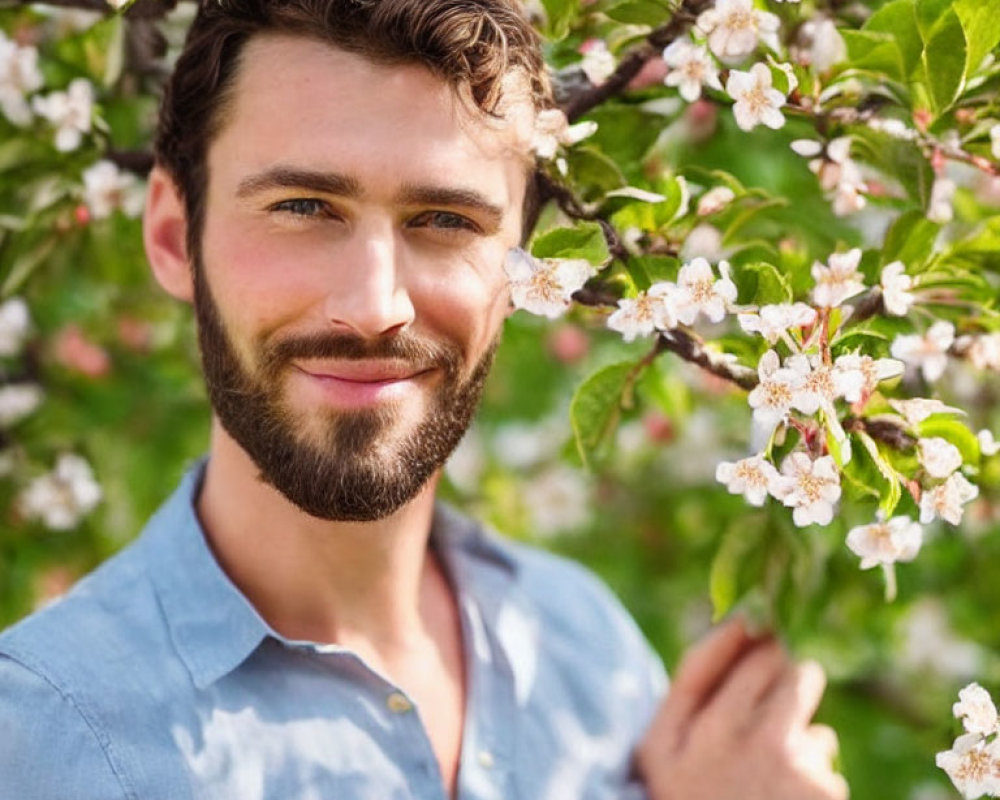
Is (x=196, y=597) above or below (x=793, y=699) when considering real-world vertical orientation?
above

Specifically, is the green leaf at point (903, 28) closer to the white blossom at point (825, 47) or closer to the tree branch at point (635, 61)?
the white blossom at point (825, 47)

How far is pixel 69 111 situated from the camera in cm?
192

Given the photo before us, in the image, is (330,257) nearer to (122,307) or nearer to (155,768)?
(155,768)

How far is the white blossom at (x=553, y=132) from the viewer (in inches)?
64.0

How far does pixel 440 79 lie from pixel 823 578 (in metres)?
1.11

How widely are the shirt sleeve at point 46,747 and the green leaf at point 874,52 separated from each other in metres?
1.15

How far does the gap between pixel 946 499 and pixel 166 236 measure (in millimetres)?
1067

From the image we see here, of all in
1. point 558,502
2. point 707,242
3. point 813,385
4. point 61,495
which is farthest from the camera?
point 558,502

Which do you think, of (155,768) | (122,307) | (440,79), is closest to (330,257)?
(440,79)

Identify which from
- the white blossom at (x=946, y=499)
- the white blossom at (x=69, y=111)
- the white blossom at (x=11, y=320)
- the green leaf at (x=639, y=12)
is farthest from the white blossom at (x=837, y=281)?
the white blossom at (x=11, y=320)

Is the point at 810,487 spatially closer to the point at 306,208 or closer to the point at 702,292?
the point at 702,292

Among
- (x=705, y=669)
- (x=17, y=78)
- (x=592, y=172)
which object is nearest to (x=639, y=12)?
(x=592, y=172)

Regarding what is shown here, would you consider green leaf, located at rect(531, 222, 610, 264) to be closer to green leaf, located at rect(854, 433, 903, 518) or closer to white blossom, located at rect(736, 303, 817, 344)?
white blossom, located at rect(736, 303, 817, 344)

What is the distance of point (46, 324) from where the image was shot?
2719 millimetres
